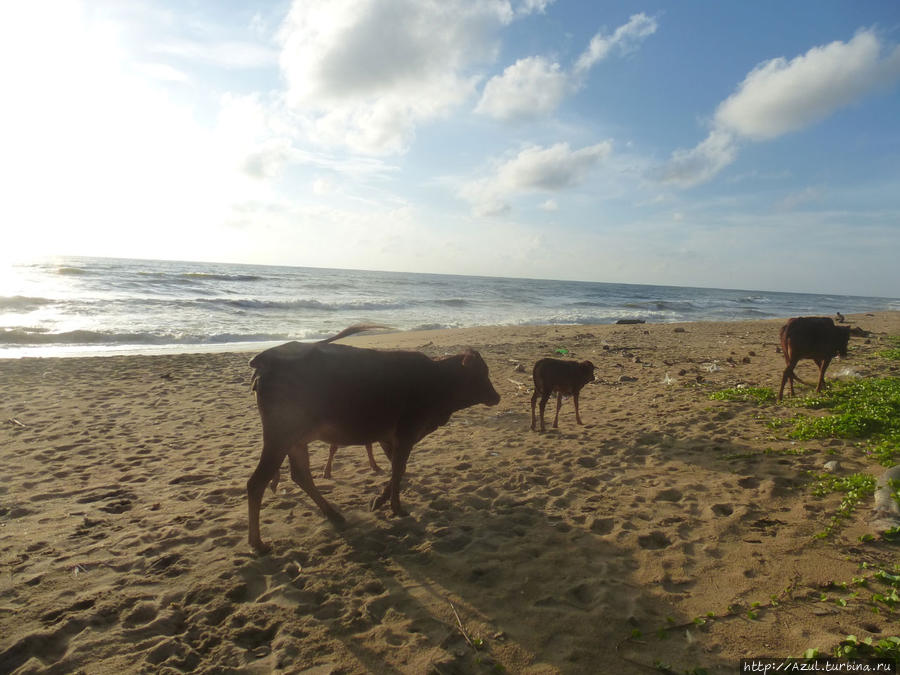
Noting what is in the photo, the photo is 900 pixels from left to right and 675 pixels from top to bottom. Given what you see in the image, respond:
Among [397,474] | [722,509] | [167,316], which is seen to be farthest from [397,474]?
[167,316]

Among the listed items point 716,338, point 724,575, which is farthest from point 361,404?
point 716,338

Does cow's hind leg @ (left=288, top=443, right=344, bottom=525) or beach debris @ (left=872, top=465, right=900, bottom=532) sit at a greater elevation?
beach debris @ (left=872, top=465, right=900, bottom=532)

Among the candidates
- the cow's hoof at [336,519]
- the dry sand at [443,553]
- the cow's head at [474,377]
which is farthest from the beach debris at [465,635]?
the cow's head at [474,377]

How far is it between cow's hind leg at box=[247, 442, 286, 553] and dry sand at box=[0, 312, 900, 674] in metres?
0.13

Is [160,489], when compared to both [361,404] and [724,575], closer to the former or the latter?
[361,404]

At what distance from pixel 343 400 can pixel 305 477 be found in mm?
1055

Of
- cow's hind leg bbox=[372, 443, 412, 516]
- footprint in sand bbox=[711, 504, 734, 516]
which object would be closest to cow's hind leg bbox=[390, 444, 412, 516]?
cow's hind leg bbox=[372, 443, 412, 516]

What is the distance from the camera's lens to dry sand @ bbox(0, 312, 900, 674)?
3.02m

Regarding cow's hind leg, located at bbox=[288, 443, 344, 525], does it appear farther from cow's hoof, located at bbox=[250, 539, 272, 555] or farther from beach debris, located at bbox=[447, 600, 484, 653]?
beach debris, located at bbox=[447, 600, 484, 653]

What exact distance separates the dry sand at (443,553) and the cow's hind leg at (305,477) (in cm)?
14

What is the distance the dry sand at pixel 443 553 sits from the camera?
3.02 metres

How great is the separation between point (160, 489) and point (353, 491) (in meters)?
2.35

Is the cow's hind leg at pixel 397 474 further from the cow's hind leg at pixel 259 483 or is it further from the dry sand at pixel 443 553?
the cow's hind leg at pixel 259 483

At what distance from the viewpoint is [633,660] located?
2830mm
